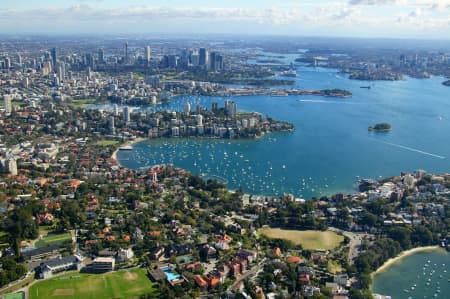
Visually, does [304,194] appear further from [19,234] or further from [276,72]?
[276,72]

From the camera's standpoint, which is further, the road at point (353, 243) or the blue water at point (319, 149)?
the blue water at point (319, 149)

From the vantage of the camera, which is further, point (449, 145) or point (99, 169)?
point (449, 145)

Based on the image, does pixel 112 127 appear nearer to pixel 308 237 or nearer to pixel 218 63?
pixel 308 237

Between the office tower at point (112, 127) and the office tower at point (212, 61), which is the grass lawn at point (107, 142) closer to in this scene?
the office tower at point (112, 127)

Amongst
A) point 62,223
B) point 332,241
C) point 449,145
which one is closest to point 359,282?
point 332,241

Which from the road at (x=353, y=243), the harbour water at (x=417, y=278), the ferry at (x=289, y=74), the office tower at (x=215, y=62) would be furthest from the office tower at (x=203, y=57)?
the harbour water at (x=417, y=278)
